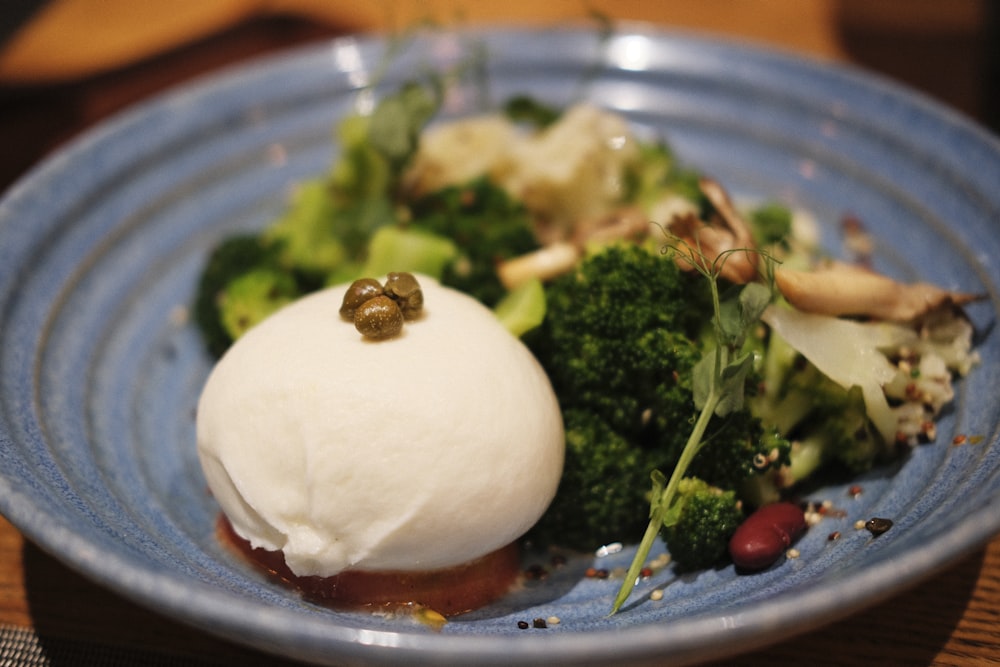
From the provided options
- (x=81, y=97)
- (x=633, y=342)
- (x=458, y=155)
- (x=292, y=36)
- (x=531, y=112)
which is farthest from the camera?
(x=292, y=36)

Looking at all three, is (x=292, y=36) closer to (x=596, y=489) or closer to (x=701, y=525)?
(x=596, y=489)

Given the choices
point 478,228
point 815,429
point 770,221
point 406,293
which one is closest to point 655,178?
point 770,221

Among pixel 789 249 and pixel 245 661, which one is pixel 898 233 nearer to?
pixel 789 249

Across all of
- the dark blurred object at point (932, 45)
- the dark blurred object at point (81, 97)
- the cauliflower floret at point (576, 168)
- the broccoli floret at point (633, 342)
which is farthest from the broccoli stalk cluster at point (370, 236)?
the dark blurred object at point (932, 45)

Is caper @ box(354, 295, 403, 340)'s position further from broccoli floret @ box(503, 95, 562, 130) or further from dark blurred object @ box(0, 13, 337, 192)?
dark blurred object @ box(0, 13, 337, 192)

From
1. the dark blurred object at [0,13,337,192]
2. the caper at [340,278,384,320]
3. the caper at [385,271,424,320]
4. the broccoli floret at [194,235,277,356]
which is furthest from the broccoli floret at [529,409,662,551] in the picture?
the dark blurred object at [0,13,337,192]

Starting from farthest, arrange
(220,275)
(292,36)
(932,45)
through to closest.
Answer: (292,36)
(932,45)
(220,275)

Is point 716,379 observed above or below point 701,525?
above
